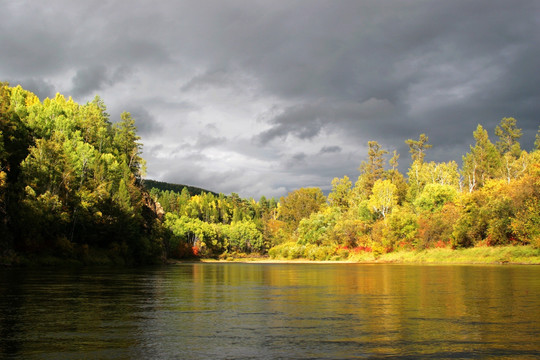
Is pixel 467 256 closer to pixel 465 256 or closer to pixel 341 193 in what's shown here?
pixel 465 256

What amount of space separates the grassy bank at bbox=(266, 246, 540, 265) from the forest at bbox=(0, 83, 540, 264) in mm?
1964

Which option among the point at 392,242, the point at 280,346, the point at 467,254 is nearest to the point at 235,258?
the point at 392,242

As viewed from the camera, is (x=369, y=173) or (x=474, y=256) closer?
(x=474, y=256)

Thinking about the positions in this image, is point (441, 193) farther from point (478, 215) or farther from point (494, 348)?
point (494, 348)

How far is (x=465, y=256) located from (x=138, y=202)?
71923 mm

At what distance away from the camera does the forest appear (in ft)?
217

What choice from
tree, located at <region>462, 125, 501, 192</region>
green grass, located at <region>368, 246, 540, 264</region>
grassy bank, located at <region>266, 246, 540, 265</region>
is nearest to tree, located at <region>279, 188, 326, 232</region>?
tree, located at <region>462, 125, 501, 192</region>

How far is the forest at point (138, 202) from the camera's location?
2608 inches

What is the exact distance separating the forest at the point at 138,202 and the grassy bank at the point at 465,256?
6.44 ft

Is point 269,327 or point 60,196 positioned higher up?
point 60,196

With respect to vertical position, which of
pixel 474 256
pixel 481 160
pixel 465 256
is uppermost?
pixel 481 160

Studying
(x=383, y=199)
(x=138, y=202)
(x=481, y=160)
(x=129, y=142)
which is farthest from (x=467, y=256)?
(x=129, y=142)

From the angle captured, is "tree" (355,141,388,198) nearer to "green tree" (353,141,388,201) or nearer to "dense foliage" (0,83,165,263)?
"green tree" (353,141,388,201)

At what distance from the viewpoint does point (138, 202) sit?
10306 centimetres
